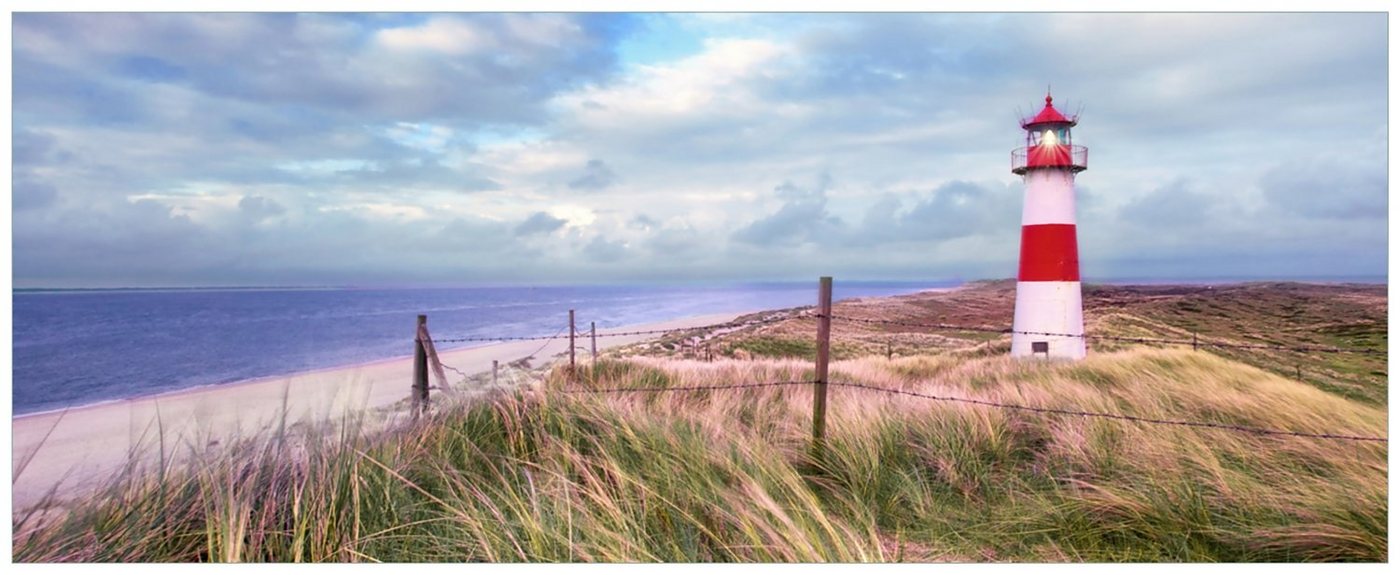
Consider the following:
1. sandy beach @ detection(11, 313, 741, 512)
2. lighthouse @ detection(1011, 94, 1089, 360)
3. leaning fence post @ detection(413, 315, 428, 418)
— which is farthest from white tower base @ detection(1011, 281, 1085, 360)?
leaning fence post @ detection(413, 315, 428, 418)

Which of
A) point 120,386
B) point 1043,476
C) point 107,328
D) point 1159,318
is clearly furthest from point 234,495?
point 107,328

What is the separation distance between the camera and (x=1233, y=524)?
330 cm

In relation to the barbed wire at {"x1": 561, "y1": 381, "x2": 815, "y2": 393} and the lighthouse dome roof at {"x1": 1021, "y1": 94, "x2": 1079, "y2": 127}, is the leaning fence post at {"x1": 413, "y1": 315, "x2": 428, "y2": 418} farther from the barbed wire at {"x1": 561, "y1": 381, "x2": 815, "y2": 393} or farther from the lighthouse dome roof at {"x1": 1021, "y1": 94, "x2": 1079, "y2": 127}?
the lighthouse dome roof at {"x1": 1021, "y1": 94, "x2": 1079, "y2": 127}

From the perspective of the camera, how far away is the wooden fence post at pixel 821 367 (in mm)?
4375

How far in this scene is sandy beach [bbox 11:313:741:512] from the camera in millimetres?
3844

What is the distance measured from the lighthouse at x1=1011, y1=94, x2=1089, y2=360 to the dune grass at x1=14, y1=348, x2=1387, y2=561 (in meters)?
5.68

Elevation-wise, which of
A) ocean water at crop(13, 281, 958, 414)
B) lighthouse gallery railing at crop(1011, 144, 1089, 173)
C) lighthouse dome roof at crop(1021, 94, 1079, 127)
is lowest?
ocean water at crop(13, 281, 958, 414)

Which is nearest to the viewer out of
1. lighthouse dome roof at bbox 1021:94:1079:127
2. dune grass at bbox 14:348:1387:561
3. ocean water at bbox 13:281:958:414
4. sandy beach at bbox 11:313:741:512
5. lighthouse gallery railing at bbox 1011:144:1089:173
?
dune grass at bbox 14:348:1387:561

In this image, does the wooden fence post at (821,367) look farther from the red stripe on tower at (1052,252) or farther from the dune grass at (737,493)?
the red stripe on tower at (1052,252)

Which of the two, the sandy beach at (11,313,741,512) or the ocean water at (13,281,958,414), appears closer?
the sandy beach at (11,313,741,512)

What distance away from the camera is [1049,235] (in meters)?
10.7

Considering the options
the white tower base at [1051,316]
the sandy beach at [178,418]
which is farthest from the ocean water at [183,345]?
the white tower base at [1051,316]
